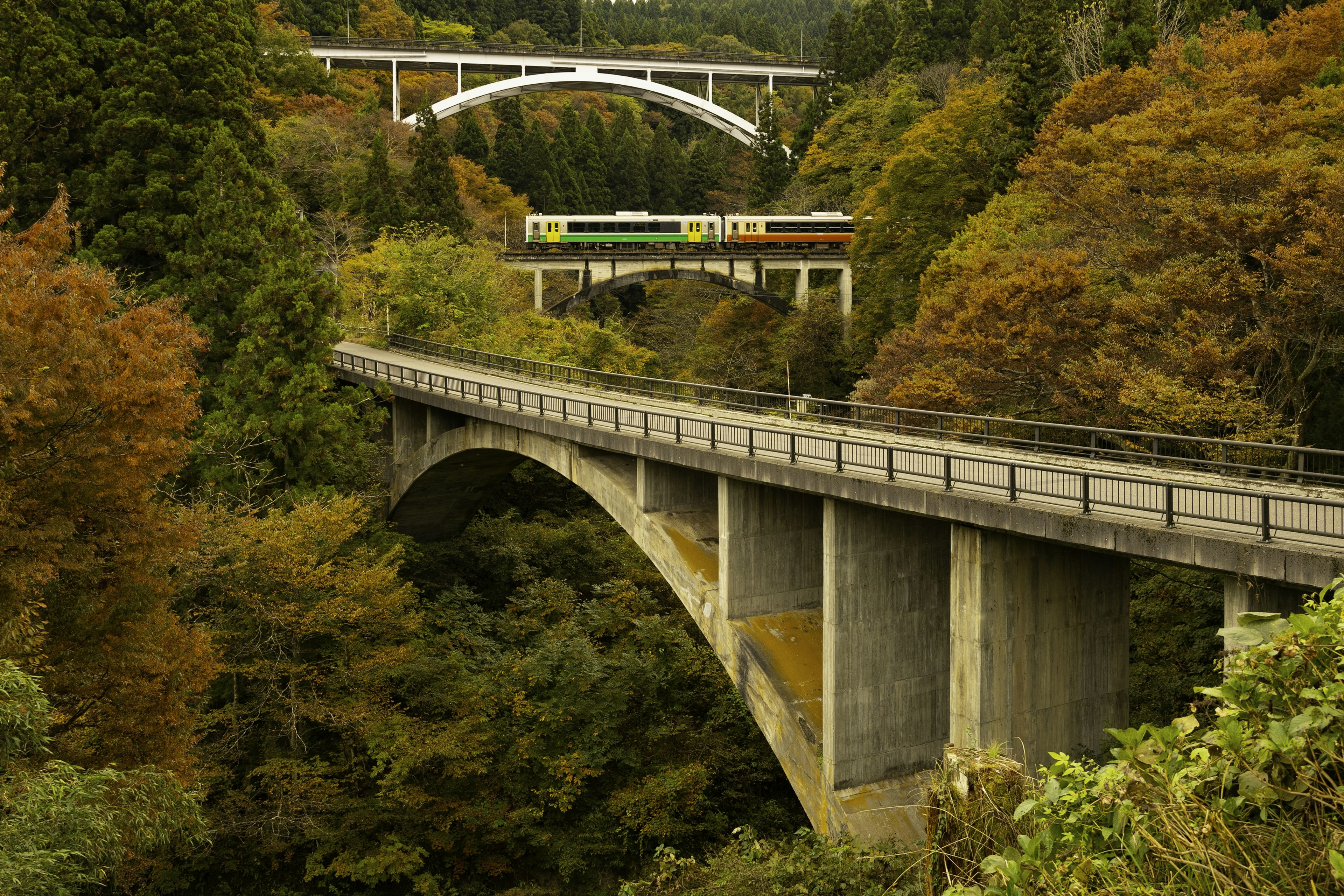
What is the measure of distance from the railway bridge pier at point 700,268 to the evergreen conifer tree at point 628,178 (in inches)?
1094

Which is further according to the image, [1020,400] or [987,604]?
[1020,400]

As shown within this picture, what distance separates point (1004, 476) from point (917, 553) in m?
2.36

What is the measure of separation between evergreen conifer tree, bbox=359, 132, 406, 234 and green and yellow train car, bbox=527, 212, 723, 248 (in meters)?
8.33

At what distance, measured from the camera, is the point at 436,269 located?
152 ft

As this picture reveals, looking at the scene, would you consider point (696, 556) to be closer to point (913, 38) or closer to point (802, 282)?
point (802, 282)

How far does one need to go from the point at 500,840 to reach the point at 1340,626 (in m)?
22.0

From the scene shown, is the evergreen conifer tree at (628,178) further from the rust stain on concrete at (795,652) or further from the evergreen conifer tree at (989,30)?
the rust stain on concrete at (795,652)

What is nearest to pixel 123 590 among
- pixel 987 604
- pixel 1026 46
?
pixel 987 604

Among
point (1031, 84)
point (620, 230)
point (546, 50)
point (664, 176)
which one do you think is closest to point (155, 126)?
point (1031, 84)

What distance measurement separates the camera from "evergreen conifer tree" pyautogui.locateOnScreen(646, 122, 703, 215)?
3629 inches

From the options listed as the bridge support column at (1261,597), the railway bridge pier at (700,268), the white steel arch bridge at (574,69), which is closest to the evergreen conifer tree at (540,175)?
the white steel arch bridge at (574,69)

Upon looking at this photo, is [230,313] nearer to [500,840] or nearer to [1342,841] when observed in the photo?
[500,840]

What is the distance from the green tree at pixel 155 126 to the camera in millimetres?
33281

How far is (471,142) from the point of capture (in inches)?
3167
